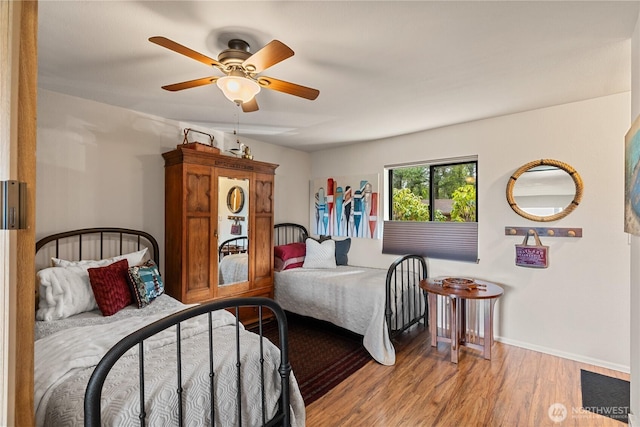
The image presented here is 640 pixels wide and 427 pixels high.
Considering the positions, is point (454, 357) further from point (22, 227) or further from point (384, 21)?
point (22, 227)

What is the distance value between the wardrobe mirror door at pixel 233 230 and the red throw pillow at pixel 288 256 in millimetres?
546

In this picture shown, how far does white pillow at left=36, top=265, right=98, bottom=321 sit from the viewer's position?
6.74 feet

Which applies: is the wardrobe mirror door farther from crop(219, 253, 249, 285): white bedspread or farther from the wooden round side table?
the wooden round side table

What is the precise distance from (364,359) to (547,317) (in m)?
1.76

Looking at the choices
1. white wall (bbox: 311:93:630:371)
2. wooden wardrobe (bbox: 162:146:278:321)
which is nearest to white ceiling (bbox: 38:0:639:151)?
white wall (bbox: 311:93:630:371)

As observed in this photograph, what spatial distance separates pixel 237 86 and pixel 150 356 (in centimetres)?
147

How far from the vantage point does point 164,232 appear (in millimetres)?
3193

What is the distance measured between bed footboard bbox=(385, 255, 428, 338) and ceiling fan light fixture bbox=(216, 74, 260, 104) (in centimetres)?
194

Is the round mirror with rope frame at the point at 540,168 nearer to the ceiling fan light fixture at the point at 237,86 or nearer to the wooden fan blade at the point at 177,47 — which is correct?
the ceiling fan light fixture at the point at 237,86

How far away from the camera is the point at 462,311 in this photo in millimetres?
2994

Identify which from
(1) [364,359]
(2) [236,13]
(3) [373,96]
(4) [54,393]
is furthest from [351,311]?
(2) [236,13]

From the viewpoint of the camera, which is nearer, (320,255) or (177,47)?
(177,47)

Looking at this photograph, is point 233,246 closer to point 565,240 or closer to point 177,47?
point 177,47

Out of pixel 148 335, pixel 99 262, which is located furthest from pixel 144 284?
pixel 148 335
